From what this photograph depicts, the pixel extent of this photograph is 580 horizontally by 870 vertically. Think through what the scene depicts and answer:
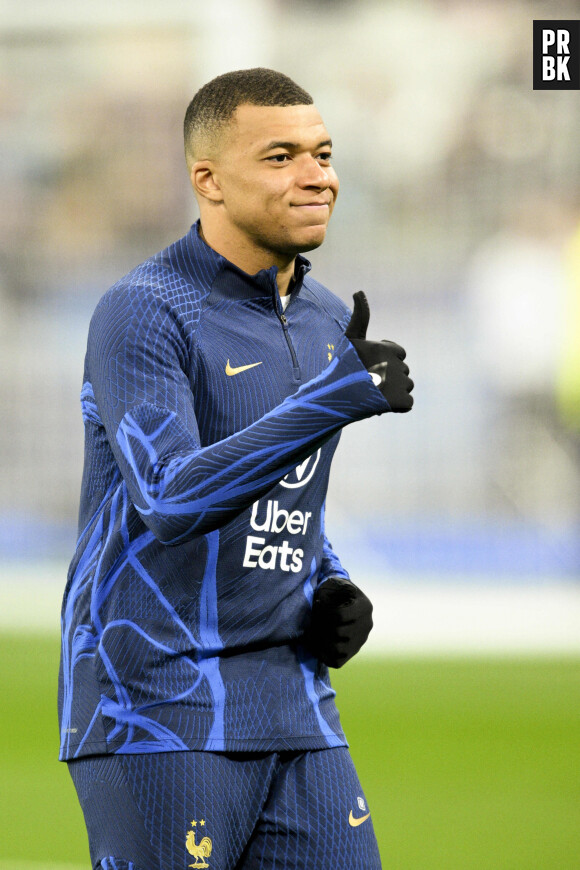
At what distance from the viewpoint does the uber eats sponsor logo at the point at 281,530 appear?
1.56m

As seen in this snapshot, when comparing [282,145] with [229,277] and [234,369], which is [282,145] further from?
[234,369]

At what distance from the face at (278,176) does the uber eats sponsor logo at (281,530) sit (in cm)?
28

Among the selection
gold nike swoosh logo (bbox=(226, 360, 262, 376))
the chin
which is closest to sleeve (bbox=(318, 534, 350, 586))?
gold nike swoosh logo (bbox=(226, 360, 262, 376))

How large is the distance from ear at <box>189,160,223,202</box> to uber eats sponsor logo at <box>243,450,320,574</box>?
0.35 m

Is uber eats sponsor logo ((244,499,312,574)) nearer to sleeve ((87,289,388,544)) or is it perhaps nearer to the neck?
sleeve ((87,289,388,544))

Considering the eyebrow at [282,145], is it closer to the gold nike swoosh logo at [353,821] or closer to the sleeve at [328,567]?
the sleeve at [328,567]

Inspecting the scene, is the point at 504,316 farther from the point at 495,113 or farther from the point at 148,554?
the point at 148,554

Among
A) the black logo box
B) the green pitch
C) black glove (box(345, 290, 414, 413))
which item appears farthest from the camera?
the black logo box

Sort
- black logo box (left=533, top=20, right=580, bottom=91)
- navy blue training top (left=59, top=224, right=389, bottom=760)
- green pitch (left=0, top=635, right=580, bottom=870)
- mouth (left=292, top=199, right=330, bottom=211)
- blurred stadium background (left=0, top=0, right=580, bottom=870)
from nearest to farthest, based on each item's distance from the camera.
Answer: navy blue training top (left=59, top=224, right=389, bottom=760) → mouth (left=292, top=199, right=330, bottom=211) → green pitch (left=0, top=635, right=580, bottom=870) → blurred stadium background (left=0, top=0, right=580, bottom=870) → black logo box (left=533, top=20, right=580, bottom=91)

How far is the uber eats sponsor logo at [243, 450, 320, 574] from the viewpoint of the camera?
156 centimetres

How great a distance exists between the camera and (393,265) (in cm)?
480

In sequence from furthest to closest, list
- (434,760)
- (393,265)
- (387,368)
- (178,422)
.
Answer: (393,265) → (434,760) → (178,422) → (387,368)

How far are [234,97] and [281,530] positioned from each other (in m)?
0.54

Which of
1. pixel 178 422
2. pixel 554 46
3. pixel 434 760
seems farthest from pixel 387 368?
pixel 554 46
